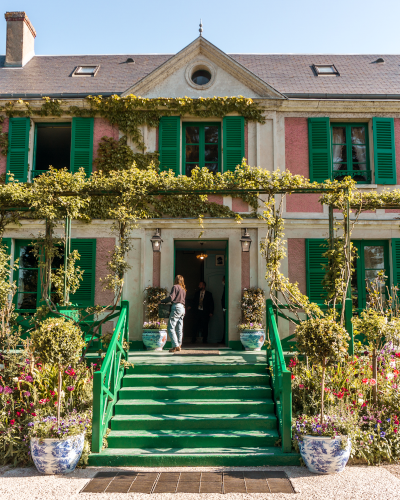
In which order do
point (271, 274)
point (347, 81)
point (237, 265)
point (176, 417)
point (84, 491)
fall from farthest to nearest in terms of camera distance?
point (347, 81), point (237, 265), point (271, 274), point (176, 417), point (84, 491)

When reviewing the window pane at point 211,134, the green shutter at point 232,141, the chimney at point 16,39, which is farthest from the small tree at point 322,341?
the chimney at point 16,39

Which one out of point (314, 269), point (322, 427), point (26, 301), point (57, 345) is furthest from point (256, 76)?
point (322, 427)

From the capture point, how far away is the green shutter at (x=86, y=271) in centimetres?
902

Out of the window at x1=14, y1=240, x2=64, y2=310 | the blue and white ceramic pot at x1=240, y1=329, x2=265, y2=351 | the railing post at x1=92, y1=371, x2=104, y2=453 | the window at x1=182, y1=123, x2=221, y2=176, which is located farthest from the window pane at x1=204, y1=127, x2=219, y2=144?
the railing post at x1=92, y1=371, x2=104, y2=453

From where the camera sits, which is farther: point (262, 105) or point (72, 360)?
point (262, 105)

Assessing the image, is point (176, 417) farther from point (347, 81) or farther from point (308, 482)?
point (347, 81)

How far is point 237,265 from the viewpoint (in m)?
9.06

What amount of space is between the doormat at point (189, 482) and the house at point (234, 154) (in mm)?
4241

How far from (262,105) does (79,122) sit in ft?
12.7

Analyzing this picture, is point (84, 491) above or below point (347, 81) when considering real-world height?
below

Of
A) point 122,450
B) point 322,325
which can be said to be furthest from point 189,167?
point 122,450

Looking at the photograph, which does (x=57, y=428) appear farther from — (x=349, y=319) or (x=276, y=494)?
(x=349, y=319)

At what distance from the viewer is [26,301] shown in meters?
9.17

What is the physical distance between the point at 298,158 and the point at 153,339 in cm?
475
